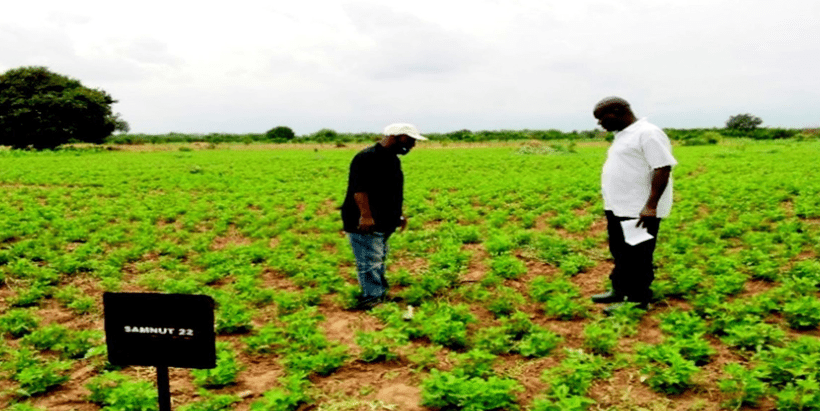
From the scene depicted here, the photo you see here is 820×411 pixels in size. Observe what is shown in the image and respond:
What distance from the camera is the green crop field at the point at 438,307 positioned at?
13.5ft

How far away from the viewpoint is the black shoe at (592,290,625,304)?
Answer: 595 cm

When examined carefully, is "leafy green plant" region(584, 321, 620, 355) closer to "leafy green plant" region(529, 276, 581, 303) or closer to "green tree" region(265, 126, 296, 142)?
"leafy green plant" region(529, 276, 581, 303)

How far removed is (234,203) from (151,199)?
207 centimetres

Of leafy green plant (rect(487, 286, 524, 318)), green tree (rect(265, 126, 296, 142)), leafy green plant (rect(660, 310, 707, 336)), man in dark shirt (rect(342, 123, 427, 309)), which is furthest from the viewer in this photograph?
green tree (rect(265, 126, 296, 142))

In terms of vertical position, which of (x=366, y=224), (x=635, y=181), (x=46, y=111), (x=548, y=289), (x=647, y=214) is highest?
(x=46, y=111)

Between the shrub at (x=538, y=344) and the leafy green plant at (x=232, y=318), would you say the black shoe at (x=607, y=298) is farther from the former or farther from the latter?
the leafy green plant at (x=232, y=318)

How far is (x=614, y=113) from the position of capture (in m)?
5.27

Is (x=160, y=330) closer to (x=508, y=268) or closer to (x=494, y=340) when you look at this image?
(x=494, y=340)

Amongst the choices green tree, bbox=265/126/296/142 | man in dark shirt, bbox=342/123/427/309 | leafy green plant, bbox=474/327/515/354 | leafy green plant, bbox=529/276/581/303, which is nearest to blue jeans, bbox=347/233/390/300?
man in dark shirt, bbox=342/123/427/309

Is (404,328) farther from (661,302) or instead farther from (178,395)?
(661,302)

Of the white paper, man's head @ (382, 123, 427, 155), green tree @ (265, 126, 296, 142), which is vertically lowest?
the white paper

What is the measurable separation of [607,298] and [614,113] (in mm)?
1843

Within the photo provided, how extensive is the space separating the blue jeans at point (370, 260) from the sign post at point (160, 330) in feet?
9.62

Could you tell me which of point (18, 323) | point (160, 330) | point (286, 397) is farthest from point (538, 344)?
point (18, 323)
